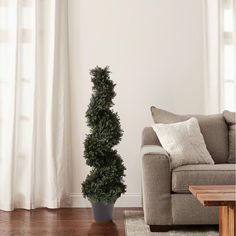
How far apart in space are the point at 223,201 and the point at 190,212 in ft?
3.64

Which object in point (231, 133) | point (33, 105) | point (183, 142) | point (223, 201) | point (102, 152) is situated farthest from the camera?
point (33, 105)

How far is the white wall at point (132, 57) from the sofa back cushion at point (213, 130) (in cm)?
49

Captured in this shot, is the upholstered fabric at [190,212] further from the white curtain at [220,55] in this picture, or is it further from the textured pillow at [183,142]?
the white curtain at [220,55]

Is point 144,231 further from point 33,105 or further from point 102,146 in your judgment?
point 33,105

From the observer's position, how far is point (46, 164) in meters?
4.13

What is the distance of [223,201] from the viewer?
2.08 m

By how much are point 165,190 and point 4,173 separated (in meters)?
1.72

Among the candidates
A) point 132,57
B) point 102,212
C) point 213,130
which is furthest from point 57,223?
point 132,57

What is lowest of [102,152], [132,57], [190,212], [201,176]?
[190,212]

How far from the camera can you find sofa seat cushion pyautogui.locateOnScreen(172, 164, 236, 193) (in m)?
3.08

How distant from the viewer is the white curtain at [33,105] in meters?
4.05

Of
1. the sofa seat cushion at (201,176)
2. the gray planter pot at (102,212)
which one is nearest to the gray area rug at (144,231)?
the gray planter pot at (102,212)

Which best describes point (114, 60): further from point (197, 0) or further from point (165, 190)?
point (165, 190)

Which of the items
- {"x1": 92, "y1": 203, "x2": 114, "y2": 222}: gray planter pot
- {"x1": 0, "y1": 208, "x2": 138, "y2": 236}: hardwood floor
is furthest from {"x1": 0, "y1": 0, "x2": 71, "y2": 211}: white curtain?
{"x1": 92, "y1": 203, "x2": 114, "y2": 222}: gray planter pot
